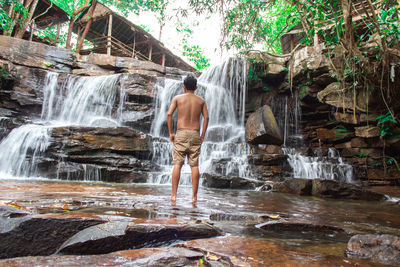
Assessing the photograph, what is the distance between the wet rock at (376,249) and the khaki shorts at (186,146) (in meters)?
2.28

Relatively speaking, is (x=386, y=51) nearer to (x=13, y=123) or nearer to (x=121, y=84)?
(x=121, y=84)

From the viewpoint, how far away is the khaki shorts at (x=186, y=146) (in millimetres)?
3600

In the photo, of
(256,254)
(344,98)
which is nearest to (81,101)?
(344,98)

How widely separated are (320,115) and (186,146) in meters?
9.44

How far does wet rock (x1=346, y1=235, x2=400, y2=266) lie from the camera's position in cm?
144

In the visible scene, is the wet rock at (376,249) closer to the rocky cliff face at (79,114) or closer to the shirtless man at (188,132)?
the shirtless man at (188,132)

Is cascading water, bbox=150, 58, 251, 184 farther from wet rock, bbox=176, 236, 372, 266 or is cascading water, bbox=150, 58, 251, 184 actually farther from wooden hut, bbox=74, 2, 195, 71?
wooden hut, bbox=74, 2, 195, 71

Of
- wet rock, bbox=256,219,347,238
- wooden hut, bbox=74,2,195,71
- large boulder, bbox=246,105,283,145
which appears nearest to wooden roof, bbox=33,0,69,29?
wooden hut, bbox=74,2,195,71

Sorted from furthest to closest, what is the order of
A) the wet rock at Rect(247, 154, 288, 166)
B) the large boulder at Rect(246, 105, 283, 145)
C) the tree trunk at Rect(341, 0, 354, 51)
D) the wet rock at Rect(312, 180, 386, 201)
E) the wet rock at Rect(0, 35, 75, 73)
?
the wet rock at Rect(0, 35, 75, 73)
the large boulder at Rect(246, 105, 283, 145)
the wet rock at Rect(247, 154, 288, 166)
the wet rock at Rect(312, 180, 386, 201)
the tree trunk at Rect(341, 0, 354, 51)

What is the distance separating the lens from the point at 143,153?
7.95m

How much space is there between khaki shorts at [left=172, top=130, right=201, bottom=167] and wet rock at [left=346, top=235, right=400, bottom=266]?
2279mm

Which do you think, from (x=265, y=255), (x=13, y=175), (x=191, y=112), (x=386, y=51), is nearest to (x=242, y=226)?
(x=265, y=255)

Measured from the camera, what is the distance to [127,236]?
1543 millimetres

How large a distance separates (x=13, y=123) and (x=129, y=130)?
355cm
